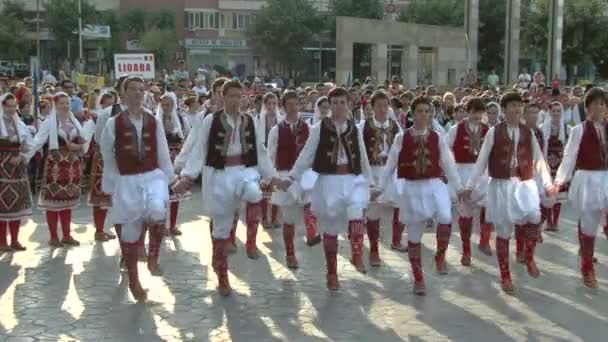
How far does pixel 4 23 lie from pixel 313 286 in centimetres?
6036

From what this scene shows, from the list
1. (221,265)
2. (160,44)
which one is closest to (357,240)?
(221,265)

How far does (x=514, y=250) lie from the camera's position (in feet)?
32.7

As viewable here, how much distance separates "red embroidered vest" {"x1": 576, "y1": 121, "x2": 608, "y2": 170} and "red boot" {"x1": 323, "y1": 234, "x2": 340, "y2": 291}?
99.9 inches

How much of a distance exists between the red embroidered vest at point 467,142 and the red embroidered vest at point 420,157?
2.28 meters

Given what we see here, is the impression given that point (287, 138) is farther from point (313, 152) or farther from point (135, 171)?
point (135, 171)

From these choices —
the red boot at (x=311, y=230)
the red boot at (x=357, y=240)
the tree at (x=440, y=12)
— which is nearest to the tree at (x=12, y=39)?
the tree at (x=440, y=12)

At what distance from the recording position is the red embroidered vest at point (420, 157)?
7.84m

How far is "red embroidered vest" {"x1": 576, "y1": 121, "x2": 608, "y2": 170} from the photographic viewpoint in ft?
26.3

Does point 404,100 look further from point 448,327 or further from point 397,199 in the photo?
point 448,327

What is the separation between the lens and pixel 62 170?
10133mm

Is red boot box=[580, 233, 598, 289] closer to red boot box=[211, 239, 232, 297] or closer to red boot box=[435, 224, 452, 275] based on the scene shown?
red boot box=[435, 224, 452, 275]

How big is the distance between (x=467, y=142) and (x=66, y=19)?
5824 cm

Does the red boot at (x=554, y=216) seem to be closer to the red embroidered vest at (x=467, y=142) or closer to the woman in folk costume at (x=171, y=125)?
the red embroidered vest at (x=467, y=142)

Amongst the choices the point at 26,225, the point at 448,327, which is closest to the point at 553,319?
the point at 448,327
